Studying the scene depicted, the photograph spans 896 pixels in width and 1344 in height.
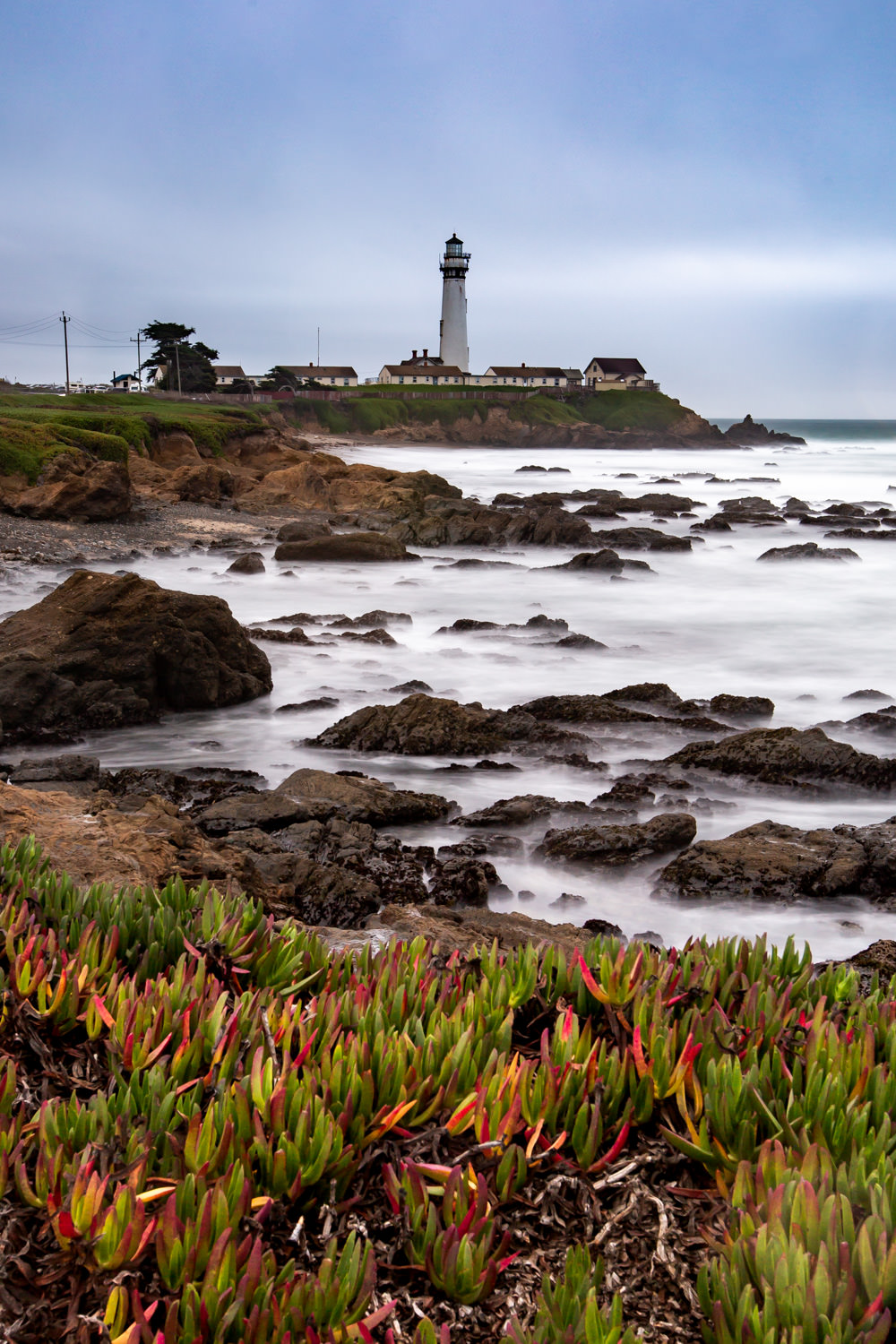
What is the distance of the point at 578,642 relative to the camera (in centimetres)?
1658

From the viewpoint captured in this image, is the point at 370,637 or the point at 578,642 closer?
the point at 370,637

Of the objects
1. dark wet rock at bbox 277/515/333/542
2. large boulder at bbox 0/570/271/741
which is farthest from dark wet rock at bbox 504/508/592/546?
large boulder at bbox 0/570/271/741

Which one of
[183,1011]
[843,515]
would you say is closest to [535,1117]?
[183,1011]

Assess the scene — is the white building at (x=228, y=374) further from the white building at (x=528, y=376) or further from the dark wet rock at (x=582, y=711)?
the dark wet rock at (x=582, y=711)

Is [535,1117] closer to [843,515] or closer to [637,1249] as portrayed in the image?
[637,1249]

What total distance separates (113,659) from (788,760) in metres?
7.06

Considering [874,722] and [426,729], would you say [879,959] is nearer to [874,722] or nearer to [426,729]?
[426,729]

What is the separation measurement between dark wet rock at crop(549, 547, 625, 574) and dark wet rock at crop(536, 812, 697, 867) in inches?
690

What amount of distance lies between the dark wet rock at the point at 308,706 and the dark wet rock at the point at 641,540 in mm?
18450

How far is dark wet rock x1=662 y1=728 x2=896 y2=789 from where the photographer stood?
31.3ft

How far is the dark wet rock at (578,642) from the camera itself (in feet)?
54.1

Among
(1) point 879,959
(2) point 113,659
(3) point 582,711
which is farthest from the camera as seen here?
(3) point 582,711

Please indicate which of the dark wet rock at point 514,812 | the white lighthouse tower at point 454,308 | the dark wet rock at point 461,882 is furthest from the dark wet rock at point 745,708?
the white lighthouse tower at point 454,308

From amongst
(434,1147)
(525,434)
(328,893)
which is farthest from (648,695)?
(525,434)
